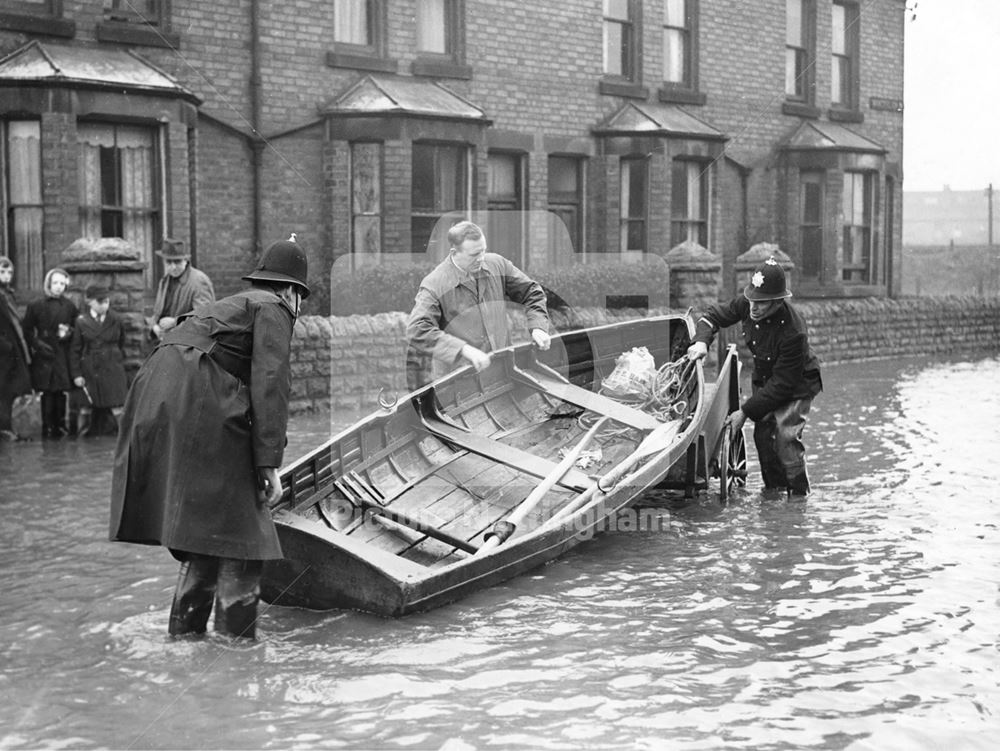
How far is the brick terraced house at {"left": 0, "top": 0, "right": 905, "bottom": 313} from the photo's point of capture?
1574cm

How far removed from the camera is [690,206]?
76.7 ft

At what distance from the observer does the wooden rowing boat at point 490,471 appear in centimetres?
696

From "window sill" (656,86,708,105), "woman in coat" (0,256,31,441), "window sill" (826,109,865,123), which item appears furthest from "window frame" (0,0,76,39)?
"window sill" (826,109,865,123)

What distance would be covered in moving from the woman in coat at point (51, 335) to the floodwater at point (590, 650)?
2.97 meters

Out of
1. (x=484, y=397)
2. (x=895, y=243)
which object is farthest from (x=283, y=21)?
(x=895, y=243)

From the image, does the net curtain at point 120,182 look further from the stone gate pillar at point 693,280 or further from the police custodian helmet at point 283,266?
the police custodian helmet at point 283,266

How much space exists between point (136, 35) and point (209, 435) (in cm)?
1181

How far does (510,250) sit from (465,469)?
12.4m

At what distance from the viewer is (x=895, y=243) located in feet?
90.5

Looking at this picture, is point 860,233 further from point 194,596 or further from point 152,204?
point 194,596

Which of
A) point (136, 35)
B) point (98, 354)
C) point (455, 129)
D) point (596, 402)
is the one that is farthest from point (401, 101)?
point (596, 402)

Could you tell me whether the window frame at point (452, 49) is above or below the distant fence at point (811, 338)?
above

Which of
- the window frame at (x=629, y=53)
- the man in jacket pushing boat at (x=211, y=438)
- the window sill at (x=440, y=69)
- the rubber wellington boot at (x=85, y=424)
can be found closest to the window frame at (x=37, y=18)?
the rubber wellington boot at (x=85, y=424)

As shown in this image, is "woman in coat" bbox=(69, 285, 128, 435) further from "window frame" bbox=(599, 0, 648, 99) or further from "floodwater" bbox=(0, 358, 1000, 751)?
"window frame" bbox=(599, 0, 648, 99)
